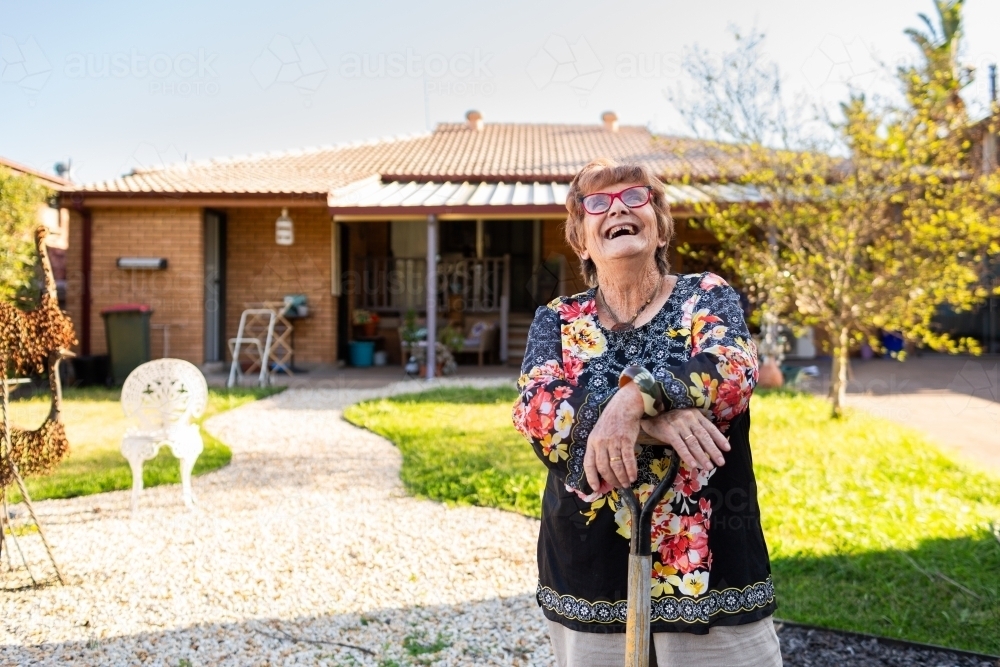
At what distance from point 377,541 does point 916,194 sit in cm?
555

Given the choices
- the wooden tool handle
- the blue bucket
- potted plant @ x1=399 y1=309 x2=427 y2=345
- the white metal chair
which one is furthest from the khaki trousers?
the blue bucket

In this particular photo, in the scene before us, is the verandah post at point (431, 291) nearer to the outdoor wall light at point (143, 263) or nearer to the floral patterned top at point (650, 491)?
the outdoor wall light at point (143, 263)

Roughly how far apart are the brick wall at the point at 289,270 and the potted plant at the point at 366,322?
62 cm

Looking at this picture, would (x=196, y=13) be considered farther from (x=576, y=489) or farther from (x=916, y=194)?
(x=576, y=489)

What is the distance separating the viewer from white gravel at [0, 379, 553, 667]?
293 centimetres

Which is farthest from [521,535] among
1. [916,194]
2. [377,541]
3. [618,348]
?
[916,194]

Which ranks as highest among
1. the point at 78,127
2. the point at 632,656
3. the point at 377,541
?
the point at 78,127

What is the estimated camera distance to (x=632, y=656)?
133 centimetres

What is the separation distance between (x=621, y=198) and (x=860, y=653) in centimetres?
216

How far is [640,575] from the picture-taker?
1331 millimetres

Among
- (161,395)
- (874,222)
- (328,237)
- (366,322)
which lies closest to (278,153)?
(328,237)

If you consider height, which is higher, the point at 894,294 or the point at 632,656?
the point at 894,294

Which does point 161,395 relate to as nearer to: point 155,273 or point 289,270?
point 155,273

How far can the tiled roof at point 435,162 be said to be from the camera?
11422 mm
